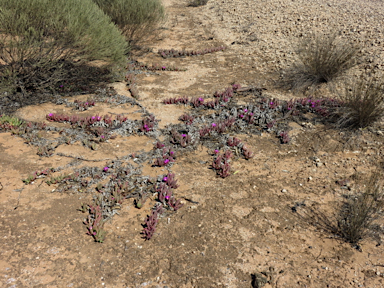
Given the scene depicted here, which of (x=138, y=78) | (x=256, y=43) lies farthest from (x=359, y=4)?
(x=138, y=78)

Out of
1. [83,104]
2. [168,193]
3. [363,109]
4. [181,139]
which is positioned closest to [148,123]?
[181,139]

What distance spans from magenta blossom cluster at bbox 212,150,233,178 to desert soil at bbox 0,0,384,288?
111mm

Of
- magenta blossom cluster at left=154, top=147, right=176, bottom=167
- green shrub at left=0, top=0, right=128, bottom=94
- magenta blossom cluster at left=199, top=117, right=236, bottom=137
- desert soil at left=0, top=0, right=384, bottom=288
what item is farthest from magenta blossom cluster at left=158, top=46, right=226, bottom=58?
magenta blossom cluster at left=154, top=147, right=176, bottom=167

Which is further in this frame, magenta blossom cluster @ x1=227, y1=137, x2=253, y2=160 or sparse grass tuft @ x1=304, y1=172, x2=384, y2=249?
magenta blossom cluster @ x1=227, y1=137, x2=253, y2=160

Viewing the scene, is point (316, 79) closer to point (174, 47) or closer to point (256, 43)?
point (256, 43)

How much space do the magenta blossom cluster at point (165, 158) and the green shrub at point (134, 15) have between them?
25.6 feet

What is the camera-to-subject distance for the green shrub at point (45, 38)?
6855mm

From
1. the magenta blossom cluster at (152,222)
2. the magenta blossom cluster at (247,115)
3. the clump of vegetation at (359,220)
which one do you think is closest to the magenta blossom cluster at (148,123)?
the magenta blossom cluster at (247,115)

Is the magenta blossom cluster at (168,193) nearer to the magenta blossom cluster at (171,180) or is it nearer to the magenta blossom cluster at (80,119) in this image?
the magenta blossom cluster at (171,180)

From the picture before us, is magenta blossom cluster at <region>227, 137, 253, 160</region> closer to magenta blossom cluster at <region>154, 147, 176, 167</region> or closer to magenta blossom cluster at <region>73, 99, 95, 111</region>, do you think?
magenta blossom cluster at <region>154, 147, 176, 167</region>

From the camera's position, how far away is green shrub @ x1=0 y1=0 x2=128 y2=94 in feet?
22.5

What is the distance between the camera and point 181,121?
282 inches

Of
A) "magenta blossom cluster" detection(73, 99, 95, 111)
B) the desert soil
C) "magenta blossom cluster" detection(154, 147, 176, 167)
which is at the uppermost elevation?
"magenta blossom cluster" detection(73, 99, 95, 111)

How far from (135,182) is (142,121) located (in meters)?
2.15
